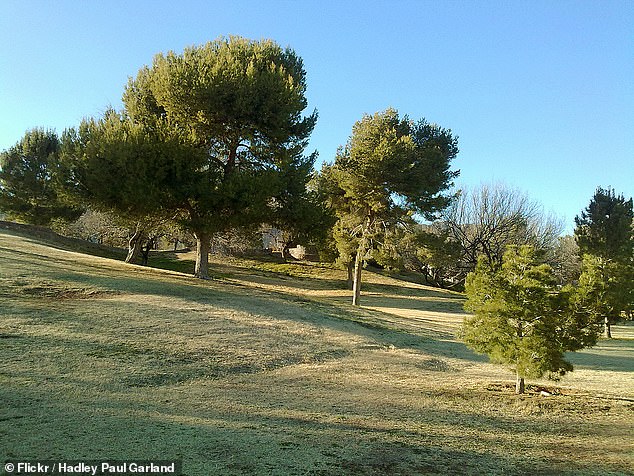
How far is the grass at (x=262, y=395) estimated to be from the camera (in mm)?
4914

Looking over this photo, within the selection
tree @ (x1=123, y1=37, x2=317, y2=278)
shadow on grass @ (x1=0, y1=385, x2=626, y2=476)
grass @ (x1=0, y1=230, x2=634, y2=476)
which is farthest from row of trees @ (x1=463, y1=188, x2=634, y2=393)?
tree @ (x1=123, y1=37, x2=317, y2=278)

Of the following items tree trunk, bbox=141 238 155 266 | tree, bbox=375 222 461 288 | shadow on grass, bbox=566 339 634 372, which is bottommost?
shadow on grass, bbox=566 339 634 372

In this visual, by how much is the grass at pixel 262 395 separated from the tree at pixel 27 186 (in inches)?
1113

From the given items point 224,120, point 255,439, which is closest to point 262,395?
point 255,439

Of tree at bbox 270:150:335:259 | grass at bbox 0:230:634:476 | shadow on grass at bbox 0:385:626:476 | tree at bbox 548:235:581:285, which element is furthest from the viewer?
tree at bbox 548:235:581:285

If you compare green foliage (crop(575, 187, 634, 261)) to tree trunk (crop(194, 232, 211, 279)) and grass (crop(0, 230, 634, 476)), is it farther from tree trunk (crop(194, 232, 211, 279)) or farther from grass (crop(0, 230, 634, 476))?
tree trunk (crop(194, 232, 211, 279))

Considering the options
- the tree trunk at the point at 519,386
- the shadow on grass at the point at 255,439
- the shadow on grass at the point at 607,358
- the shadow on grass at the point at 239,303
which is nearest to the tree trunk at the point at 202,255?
the shadow on grass at the point at 239,303

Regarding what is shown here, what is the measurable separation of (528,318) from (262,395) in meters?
5.58

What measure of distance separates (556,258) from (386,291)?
850 inches

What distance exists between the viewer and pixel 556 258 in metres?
47.8

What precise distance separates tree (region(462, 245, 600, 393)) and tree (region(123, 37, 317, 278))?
13.0m

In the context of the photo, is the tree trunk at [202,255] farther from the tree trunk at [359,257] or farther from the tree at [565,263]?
the tree at [565,263]

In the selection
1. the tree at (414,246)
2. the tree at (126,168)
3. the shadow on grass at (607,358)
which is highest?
the tree at (126,168)

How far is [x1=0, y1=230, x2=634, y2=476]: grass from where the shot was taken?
491 cm
